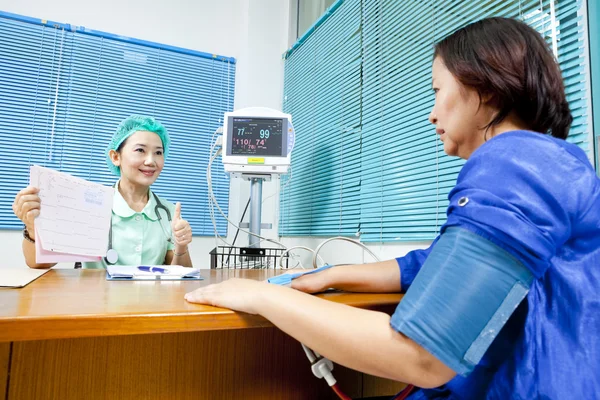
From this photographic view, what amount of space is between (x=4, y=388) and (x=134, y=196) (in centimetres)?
117

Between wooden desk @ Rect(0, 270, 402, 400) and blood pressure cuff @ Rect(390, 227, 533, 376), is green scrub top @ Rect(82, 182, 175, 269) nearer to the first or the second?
wooden desk @ Rect(0, 270, 402, 400)

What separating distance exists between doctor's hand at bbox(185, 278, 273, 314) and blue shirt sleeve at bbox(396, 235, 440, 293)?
14.8 inches

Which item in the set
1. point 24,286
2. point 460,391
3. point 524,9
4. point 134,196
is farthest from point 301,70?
point 460,391

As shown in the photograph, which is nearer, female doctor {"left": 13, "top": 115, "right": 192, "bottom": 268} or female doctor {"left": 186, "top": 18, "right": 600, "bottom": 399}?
female doctor {"left": 186, "top": 18, "right": 600, "bottom": 399}

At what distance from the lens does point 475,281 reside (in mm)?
417

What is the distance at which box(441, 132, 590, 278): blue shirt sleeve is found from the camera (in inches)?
16.2

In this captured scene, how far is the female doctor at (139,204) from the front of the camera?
65.7 inches

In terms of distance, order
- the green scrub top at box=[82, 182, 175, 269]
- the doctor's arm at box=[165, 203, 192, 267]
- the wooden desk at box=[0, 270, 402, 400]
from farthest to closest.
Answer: the green scrub top at box=[82, 182, 175, 269]
the doctor's arm at box=[165, 203, 192, 267]
the wooden desk at box=[0, 270, 402, 400]

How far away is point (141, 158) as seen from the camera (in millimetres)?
1760

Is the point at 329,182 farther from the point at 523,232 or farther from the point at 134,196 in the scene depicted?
the point at 523,232

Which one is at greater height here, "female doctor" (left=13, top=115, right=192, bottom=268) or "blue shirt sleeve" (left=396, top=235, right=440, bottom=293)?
"female doctor" (left=13, top=115, right=192, bottom=268)

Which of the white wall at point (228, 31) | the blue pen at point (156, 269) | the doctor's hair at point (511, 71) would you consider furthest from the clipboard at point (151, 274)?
the white wall at point (228, 31)

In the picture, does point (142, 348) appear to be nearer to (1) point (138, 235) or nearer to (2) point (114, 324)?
(2) point (114, 324)

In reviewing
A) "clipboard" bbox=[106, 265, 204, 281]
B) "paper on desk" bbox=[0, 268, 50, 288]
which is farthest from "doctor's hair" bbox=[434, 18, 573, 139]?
"paper on desk" bbox=[0, 268, 50, 288]
